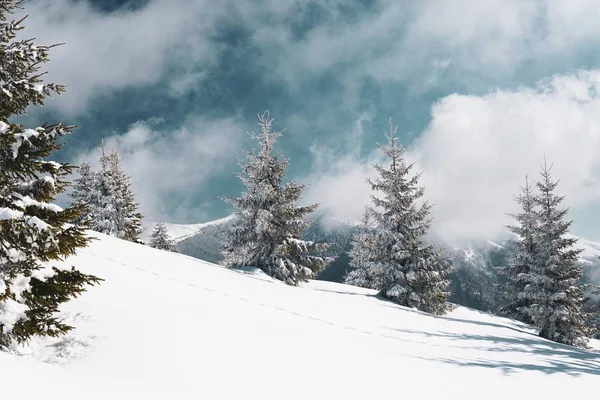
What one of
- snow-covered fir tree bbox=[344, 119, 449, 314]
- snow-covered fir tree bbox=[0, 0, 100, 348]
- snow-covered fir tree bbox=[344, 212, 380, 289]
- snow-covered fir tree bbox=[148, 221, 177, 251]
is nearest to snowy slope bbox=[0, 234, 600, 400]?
snow-covered fir tree bbox=[0, 0, 100, 348]

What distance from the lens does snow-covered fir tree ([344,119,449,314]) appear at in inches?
909

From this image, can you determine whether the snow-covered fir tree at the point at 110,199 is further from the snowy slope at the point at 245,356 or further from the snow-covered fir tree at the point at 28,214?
the snow-covered fir tree at the point at 28,214

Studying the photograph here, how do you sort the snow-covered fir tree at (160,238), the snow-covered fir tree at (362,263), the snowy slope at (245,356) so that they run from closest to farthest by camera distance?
the snowy slope at (245,356), the snow-covered fir tree at (362,263), the snow-covered fir tree at (160,238)

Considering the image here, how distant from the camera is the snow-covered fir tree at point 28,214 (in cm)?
488

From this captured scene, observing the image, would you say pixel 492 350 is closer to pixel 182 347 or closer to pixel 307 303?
pixel 307 303

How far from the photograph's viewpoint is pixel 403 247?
23.4 m

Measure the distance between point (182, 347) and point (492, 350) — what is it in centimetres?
813

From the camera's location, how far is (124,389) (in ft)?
14.5

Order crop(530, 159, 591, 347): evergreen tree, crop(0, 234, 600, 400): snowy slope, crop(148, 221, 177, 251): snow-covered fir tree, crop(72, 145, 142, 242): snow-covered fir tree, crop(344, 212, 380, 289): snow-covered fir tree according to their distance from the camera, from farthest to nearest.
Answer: crop(148, 221, 177, 251): snow-covered fir tree
crop(344, 212, 380, 289): snow-covered fir tree
crop(72, 145, 142, 242): snow-covered fir tree
crop(530, 159, 591, 347): evergreen tree
crop(0, 234, 600, 400): snowy slope

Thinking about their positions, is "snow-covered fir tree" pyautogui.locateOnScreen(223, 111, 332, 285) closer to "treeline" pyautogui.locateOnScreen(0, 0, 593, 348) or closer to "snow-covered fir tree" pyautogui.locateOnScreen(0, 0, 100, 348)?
"treeline" pyautogui.locateOnScreen(0, 0, 593, 348)

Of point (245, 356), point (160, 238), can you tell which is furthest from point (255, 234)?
point (160, 238)

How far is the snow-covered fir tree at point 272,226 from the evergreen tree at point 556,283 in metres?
13.0

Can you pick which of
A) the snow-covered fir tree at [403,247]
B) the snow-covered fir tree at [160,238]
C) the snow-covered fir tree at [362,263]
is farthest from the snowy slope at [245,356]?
the snow-covered fir tree at [160,238]

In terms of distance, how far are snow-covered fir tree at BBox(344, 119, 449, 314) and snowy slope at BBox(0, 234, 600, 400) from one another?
37.8 ft
